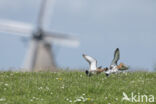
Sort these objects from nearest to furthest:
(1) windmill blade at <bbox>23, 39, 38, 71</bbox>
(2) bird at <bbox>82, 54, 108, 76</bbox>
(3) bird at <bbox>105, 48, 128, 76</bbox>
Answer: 1. (2) bird at <bbox>82, 54, 108, 76</bbox>
2. (3) bird at <bbox>105, 48, 128, 76</bbox>
3. (1) windmill blade at <bbox>23, 39, 38, 71</bbox>

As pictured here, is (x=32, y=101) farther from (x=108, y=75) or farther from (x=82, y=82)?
(x=108, y=75)

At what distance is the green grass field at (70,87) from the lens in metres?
12.2

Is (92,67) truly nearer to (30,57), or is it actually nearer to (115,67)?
(115,67)

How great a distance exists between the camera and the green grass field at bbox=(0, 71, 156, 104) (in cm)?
1221

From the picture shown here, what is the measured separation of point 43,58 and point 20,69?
99.5 feet

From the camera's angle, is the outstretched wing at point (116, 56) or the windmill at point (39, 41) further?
the windmill at point (39, 41)

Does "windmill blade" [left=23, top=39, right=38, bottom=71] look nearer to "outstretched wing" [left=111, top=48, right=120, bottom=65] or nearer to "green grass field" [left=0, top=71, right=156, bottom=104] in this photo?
"green grass field" [left=0, top=71, right=156, bottom=104]

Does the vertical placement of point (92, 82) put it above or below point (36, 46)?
below

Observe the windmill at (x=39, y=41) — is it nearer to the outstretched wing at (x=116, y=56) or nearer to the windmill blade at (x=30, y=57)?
the windmill blade at (x=30, y=57)

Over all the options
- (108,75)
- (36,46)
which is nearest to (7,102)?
(108,75)

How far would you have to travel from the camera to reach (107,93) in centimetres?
1321

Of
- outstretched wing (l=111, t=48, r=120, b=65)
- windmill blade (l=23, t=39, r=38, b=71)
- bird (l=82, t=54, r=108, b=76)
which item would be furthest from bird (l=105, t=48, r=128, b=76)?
windmill blade (l=23, t=39, r=38, b=71)

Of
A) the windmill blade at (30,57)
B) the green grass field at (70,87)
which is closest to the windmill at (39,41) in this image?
the windmill blade at (30,57)

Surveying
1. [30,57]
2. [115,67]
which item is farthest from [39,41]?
[115,67]
